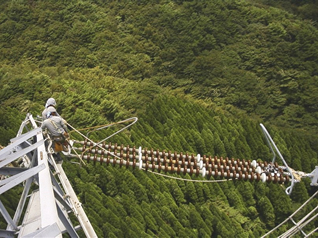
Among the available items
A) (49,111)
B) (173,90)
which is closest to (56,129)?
(49,111)

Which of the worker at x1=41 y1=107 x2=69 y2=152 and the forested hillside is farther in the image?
the forested hillside

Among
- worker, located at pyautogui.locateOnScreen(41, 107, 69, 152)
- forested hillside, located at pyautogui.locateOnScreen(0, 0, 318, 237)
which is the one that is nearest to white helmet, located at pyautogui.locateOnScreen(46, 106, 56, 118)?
worker, located at pyautogui.locateOnScreen(41, 107, 69, 152)

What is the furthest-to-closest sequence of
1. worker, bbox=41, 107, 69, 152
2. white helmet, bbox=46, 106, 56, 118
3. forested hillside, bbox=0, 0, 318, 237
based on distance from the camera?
forested hillside, bbox=0, 0, 318, 237
white helmet, bbox=46, 106, 56, 118
worker, bbox=41, 107, 69, 152

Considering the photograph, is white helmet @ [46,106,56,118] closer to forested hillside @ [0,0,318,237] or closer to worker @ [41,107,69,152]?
worker @ [41,107,69,152]

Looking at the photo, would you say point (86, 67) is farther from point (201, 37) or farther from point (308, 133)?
point (308, 133)

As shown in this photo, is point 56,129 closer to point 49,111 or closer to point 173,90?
point 49,111

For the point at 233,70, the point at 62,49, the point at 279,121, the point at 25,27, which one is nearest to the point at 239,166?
the point at 279,121
